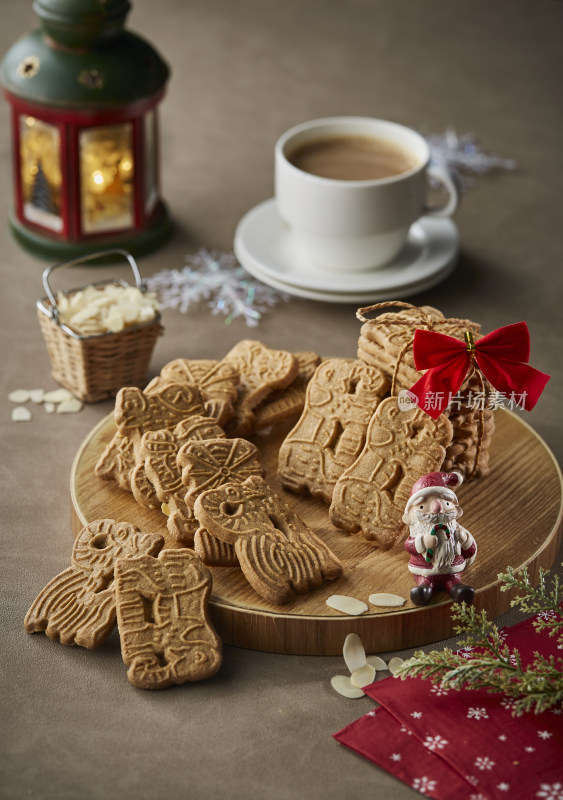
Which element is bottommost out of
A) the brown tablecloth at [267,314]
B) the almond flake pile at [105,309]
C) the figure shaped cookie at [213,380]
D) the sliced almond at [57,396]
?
the sliced almond at [57,396]

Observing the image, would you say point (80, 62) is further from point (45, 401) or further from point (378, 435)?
point (378, 435)

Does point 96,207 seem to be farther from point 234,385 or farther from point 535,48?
point 535,48

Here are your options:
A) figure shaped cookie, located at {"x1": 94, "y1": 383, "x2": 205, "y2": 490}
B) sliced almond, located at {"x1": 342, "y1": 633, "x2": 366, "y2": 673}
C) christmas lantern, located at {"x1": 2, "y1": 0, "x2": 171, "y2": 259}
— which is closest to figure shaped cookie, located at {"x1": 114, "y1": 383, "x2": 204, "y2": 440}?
figure shaped cookie, located at {"x1": 94, "y1": 383, "x2": 205, "y2": 490}

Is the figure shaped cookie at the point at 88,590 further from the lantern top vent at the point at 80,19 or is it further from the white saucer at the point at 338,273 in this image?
the lantern top vent at the point at 80,19

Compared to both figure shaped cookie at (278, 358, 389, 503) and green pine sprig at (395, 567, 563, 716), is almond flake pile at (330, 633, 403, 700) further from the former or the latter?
figure shaped cookie at (278, 358, 389, 503)

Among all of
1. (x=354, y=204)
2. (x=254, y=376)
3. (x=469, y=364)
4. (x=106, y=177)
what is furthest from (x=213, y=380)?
(x=106, y=177)

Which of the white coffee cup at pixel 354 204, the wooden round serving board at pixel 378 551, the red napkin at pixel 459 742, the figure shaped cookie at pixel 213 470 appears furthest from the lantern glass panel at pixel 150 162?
the red napkin at pixel 459 742
